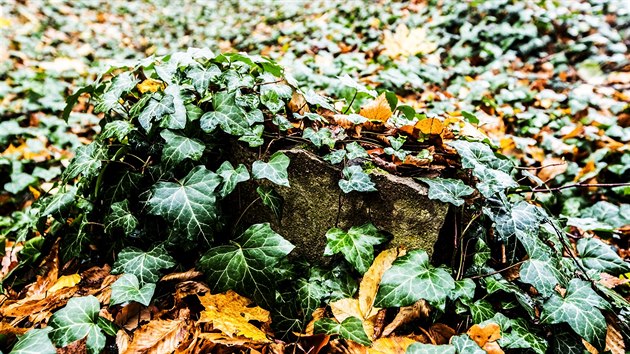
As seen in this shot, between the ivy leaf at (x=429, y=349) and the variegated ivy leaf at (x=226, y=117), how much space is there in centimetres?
114

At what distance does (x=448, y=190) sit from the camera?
1627 millimetres

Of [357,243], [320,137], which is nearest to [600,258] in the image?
[357,243]

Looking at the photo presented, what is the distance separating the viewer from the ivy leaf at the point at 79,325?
145 cm

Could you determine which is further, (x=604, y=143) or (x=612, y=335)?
(x=604, y=143)

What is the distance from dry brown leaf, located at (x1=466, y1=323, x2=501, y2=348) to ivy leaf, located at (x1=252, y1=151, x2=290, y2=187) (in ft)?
3.11

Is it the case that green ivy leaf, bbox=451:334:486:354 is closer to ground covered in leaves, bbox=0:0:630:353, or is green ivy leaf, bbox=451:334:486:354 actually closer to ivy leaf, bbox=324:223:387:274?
ground covered in leaves, bbox=0:0:630:353

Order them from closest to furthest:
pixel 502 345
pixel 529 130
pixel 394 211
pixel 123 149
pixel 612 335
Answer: pixel 502 345
pixel 612 335
pixel 394 211
pixel 123 149
pixel 529 130

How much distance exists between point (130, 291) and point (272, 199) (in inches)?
27.8

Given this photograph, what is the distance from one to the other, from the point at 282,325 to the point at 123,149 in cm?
114

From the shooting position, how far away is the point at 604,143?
9.73 feet

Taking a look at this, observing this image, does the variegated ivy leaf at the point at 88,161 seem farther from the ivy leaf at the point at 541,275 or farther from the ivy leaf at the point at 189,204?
the ivy leaf at the point at 541,275

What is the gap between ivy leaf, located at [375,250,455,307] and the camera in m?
1.48

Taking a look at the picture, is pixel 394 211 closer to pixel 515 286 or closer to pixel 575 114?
pixel 515 286

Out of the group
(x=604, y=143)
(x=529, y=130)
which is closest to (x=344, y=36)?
(x=529, y=130)
